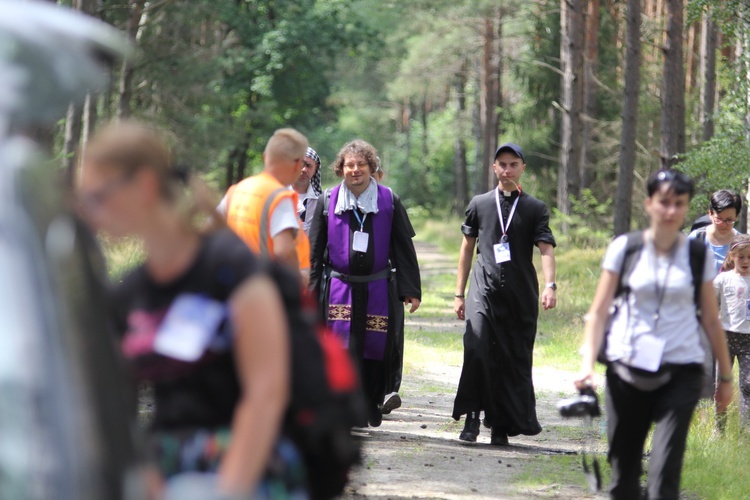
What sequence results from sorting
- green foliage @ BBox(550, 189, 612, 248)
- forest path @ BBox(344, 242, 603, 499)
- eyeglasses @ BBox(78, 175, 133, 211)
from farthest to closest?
1. green foliage @ BBox(550, 189, 612, 248)
2. forest path @ BBox(344, 242, 603, 499)
3. eyeglasses @ BBox(78, 175, 133, 211)

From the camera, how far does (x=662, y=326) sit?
5.45 m

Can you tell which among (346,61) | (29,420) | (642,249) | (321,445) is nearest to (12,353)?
(29,420)

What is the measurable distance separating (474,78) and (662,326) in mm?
45721

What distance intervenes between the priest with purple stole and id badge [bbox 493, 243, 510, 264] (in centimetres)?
61

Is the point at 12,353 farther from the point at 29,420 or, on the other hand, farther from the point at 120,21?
the point at 120,21

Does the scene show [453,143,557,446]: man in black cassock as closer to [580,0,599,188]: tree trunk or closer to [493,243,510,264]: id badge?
[493,243,510,264]: id badge

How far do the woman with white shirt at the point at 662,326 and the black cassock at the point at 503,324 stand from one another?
11.8ft

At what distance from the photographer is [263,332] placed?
305cm

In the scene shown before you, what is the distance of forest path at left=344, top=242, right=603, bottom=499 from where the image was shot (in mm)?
7512

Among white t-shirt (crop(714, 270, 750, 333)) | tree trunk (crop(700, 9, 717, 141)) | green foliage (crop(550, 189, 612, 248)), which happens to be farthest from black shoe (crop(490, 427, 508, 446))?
tree trunk (crop(700, 9, 717, 141))

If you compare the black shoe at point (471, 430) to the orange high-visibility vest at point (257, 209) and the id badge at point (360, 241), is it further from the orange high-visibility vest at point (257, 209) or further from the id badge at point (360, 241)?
the orange high-visibility vest at point (257, 209)

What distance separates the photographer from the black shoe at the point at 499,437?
30.6 feet

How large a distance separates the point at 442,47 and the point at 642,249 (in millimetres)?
40539


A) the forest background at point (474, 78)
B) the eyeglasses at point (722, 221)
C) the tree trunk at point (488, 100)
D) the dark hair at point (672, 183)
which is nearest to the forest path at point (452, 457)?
the eyeglasses at point (722, 221)
